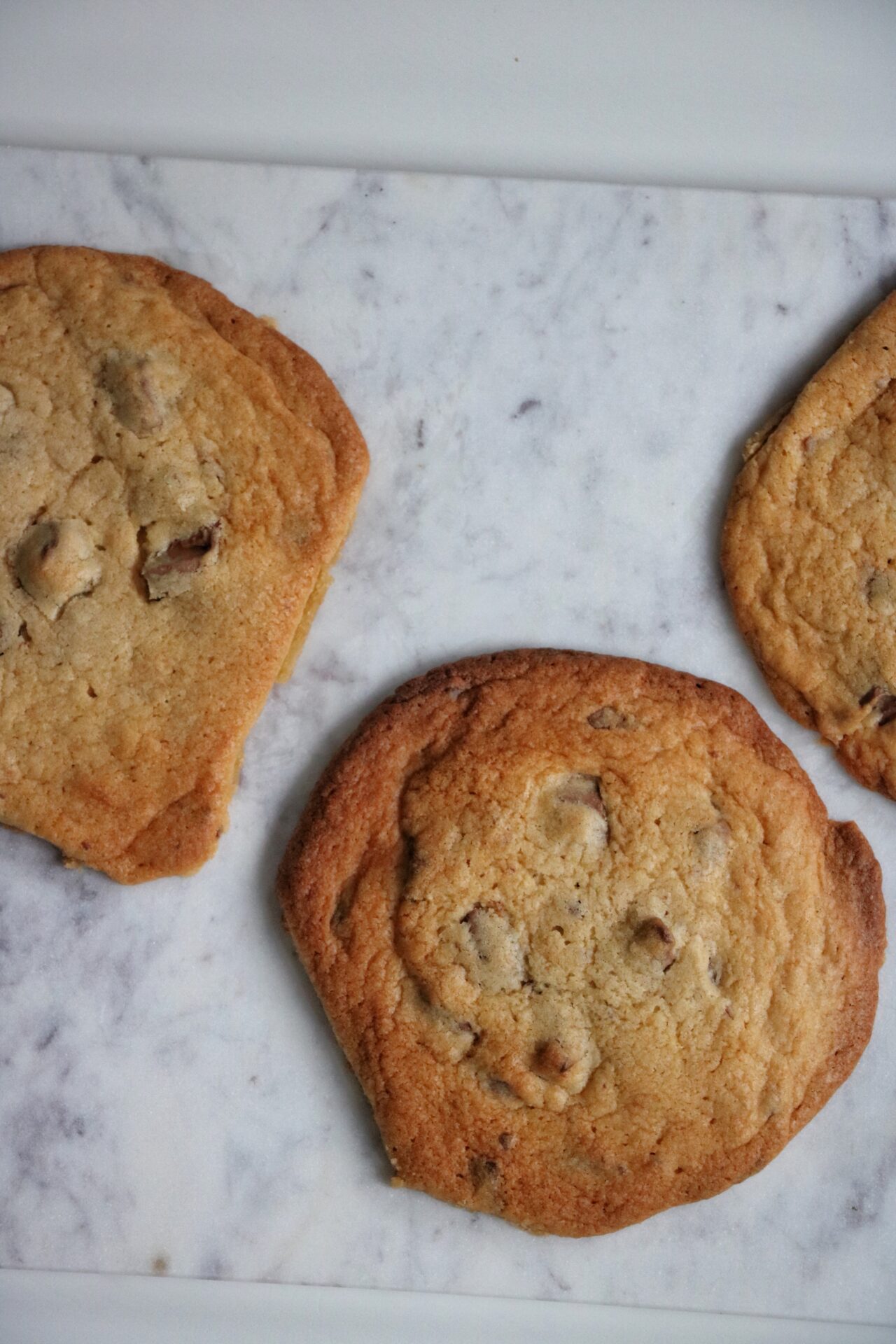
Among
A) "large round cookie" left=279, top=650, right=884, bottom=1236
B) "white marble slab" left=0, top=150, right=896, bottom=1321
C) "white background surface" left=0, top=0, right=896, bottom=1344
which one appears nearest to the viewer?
"large round cookie" left=279, top=650, right=884, bottom=1236

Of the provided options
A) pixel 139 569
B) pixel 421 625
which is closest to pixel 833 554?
pixel 421 625

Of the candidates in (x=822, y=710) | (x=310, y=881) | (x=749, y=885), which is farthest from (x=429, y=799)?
(x=822, y=710)

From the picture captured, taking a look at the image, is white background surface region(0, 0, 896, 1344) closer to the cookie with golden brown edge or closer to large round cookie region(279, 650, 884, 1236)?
the cookie with golden brown edge

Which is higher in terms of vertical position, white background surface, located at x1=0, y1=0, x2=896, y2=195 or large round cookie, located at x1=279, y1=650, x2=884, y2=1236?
white background surface, located at x1=0, y1=0, x2=896, y2=195

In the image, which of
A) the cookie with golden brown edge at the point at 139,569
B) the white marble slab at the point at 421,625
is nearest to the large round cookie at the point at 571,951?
the white marble slab at the point at 421,625

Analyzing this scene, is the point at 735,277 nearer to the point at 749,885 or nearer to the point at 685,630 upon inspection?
the point at 685,630

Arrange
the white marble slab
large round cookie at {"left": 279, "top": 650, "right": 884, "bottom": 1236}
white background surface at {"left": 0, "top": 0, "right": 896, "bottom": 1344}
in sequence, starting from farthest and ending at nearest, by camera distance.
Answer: white background surface at {"left": 0, "top": 0, "right": 896, "bottom": 1344} < the white marble slab < large round cookie at {"left": 279, "top": 650, "right": 884, "bottom": 1236}

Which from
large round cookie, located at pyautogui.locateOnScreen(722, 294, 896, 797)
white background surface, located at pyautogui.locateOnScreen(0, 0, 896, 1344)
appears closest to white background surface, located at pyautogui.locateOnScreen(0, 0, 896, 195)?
white background surface, located at pyautogui.locateOnScreen(0, 0, 896, 1344)
